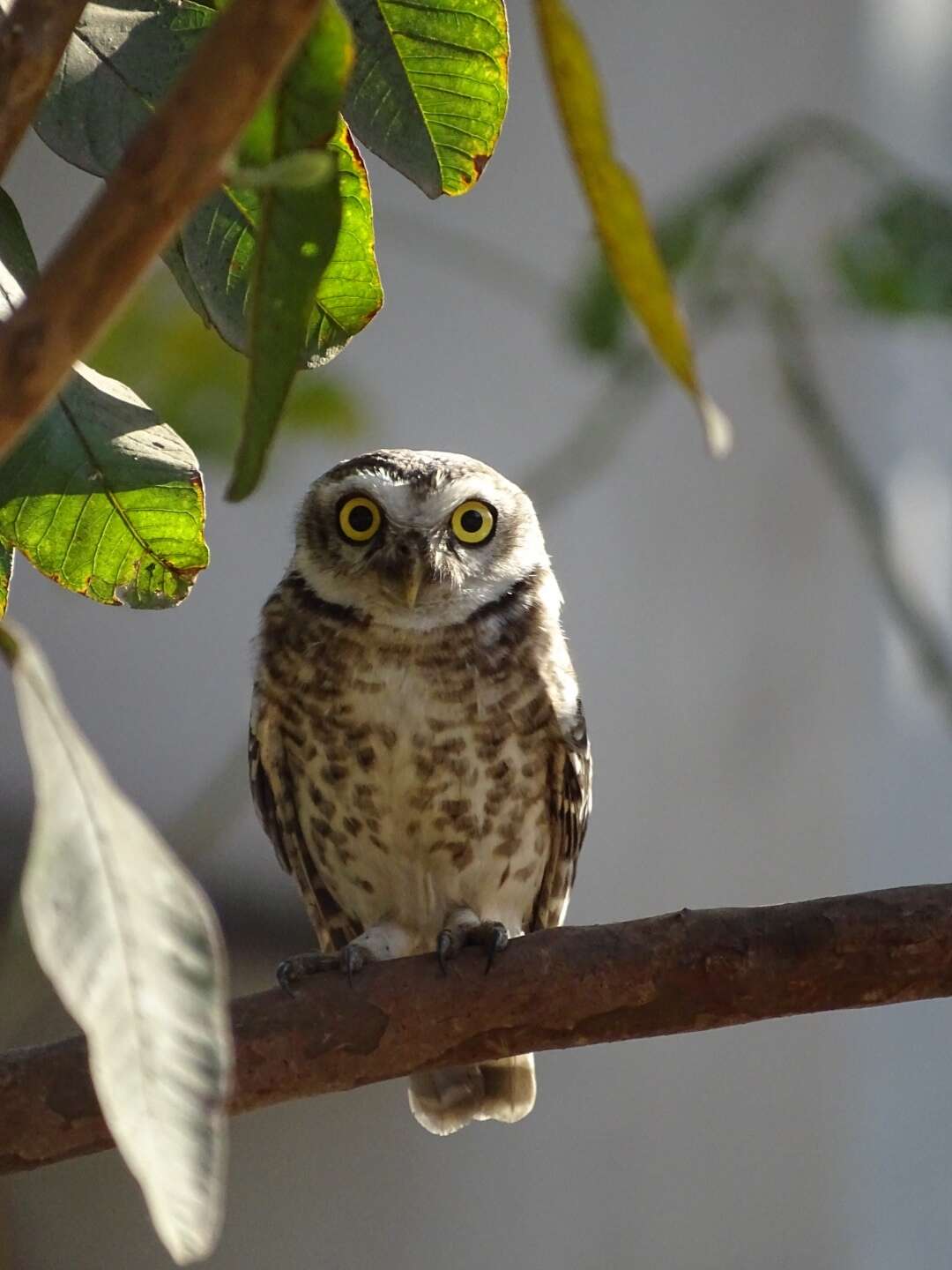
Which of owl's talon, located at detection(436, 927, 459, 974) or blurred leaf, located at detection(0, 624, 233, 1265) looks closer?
blurred leaf, located at detection(0, 624, 233, 1265)

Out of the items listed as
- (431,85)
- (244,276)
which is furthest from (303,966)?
(431,85)

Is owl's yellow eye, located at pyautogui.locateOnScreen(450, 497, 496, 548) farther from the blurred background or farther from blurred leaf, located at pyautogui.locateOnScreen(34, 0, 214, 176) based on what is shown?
the blurred background

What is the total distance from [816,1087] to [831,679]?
3.75 ft

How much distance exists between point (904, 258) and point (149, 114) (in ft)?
9.31

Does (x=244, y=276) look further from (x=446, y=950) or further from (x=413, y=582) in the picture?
(x=413, y=582)

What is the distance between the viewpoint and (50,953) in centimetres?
64

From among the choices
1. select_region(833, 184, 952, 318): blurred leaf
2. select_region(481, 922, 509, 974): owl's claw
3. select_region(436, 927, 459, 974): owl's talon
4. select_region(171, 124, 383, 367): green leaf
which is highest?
select_region(833, 184, 952, 318): blurred leaf

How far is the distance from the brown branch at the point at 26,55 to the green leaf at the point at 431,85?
45cm

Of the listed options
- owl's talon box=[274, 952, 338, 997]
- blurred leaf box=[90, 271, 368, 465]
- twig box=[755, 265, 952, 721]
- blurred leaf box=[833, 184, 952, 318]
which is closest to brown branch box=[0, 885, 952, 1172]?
owl's talon box=[274, 952, 338, 997]

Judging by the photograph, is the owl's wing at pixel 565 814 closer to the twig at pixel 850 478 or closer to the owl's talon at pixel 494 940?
the owl's talon at pixel 494 940

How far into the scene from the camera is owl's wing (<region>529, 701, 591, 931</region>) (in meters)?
2.45

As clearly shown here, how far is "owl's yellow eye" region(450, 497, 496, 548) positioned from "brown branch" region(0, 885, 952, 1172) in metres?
0.91

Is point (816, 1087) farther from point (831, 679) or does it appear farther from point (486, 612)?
point (486, 612)

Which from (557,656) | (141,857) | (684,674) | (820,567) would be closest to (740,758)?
(684,674)
